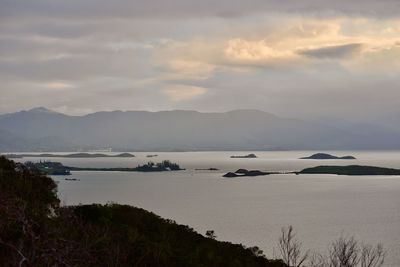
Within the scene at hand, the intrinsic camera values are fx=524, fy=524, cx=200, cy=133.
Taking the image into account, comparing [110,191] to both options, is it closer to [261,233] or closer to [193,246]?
[261,233]

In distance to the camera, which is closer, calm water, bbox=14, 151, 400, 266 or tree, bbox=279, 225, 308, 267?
tree, bbox=279, 225, 308, 267

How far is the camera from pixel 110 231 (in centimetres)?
2981

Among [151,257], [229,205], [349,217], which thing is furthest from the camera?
A: [229,205]

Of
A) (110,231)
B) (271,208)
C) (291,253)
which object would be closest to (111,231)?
(110,231)

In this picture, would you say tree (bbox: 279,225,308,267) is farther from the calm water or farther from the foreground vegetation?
the foreground vegetation

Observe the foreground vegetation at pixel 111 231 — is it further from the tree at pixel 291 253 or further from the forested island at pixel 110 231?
the tree at pixel 291 253

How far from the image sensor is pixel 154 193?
163125 mm

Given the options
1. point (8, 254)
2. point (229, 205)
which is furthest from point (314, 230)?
point (8, 254)

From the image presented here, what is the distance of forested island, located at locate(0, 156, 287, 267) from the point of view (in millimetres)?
23688

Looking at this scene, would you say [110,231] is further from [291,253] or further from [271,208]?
[271,208]

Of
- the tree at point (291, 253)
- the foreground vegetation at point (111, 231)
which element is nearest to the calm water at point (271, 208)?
the tree at point (291, 253)

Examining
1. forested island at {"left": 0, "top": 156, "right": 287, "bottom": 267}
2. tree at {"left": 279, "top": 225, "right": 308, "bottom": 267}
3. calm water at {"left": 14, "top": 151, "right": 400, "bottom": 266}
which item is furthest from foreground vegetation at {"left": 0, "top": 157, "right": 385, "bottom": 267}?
calm water at {"left": 14, "top": 151, "right": 400, "bottom": 266}

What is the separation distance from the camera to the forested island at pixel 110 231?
23.7 metres

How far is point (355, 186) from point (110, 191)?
88697mm
